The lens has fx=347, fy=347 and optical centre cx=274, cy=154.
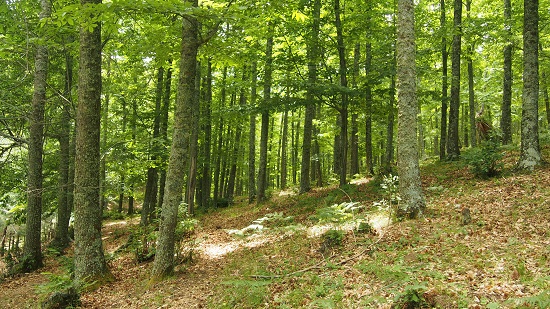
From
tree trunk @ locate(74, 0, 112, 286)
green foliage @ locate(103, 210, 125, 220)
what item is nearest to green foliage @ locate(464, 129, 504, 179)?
tree trunk @ locate(74, 0, 112, 286)

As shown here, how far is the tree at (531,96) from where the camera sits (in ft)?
31.8

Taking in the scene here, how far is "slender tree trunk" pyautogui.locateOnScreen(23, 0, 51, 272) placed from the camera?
34.4 ft

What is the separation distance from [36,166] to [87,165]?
4.58 meters

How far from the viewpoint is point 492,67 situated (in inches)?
902

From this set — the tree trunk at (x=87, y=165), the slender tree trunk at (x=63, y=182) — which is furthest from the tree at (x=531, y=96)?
the slender tree trunk at (x=63, y=182)

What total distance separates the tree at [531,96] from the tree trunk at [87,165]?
11.2 metres

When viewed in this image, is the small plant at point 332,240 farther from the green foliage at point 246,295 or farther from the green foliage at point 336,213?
the green foliage at point 246,295

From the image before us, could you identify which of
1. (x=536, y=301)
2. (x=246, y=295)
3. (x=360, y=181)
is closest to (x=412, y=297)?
(x=536, y=301)

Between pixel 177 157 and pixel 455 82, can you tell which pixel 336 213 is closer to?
pixel 177 157

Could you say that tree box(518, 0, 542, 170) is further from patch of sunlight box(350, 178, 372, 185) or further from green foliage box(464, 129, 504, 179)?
patch of sunlight box(350, 178, 372, 185)

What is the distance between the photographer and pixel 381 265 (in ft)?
19.9

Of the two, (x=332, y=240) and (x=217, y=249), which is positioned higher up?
(x=332, y=240)

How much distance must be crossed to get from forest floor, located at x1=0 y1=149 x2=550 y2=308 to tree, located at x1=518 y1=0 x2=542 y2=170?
50 centimetres

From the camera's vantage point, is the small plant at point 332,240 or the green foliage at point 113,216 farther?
the green foliage at point 113,216
